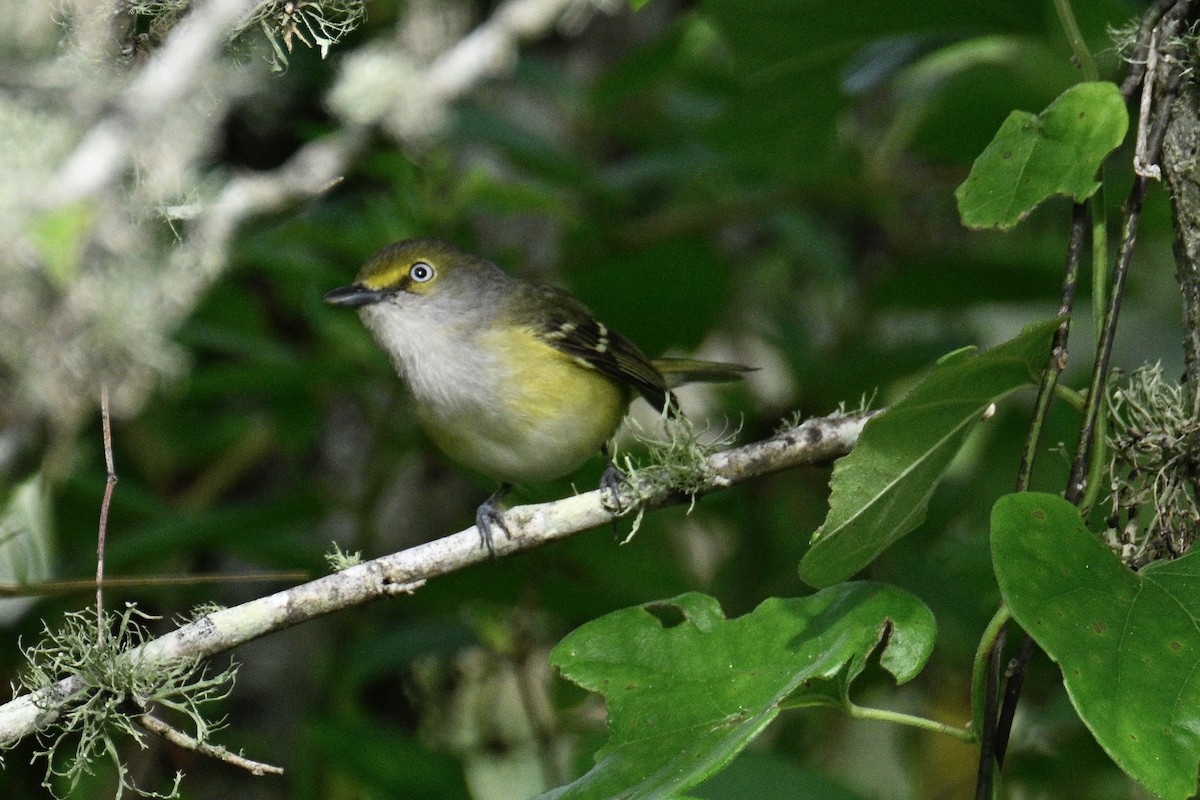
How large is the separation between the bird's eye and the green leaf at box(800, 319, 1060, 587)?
2.44m

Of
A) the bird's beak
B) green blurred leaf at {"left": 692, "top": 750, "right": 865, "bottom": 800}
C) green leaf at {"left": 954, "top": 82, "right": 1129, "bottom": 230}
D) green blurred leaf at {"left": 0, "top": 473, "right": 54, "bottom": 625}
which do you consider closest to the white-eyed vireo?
the bird's beak

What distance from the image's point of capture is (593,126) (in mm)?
5574

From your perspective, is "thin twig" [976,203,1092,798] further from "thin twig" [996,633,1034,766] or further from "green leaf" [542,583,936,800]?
"green leaf" [542,583,936,800]

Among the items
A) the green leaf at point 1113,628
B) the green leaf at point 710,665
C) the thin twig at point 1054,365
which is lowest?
the green leaf at point 710,665

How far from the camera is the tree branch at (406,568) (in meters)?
2.18

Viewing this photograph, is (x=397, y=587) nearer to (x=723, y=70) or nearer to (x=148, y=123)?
(x=148, y=123)

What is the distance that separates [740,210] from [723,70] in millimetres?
771

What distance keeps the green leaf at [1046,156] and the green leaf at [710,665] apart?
692 millimetres

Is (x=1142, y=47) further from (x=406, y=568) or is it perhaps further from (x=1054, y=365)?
(x=406, y=568)

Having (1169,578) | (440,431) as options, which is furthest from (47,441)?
(1169,578)

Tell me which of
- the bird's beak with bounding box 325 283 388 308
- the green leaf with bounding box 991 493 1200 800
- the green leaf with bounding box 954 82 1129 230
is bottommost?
the bird's beak with bounding box 325 283 388 308

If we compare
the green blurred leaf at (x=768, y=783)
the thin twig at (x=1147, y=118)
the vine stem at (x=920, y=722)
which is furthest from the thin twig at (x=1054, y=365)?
the green blurred leaf at (x=768, y=783)

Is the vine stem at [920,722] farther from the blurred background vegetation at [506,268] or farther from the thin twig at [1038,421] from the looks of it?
the blurred background vegetation at [506,268]

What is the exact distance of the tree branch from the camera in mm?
2182
